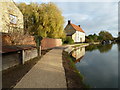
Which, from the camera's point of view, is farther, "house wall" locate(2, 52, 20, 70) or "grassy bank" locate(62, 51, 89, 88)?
"house wall" locate(2, 52, 20, 70)

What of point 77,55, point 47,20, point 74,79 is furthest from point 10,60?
point 47,20

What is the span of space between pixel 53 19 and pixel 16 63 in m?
12.3

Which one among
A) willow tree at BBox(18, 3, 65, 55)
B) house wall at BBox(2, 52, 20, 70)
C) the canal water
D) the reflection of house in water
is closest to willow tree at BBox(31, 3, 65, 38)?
willow tree at BBox(18, 3, 65, 55)

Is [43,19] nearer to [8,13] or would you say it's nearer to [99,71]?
[8,13]

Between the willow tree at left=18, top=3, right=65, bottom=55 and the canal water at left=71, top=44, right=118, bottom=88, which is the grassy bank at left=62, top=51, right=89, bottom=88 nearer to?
the canal water at left=71, top=44, right=118, bottom=88

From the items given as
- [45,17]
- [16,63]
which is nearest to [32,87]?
[16,63]

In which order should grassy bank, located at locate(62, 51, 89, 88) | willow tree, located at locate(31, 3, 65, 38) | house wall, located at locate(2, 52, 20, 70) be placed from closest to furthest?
grassy bank, located at locate(62, 51, 89, 88) < house wall, located at locate(2, 52, 20, 70) < willow tree, located at locate(31, 3, 65, 38)

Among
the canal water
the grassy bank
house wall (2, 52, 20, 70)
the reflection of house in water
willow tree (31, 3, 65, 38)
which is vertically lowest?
the canal water

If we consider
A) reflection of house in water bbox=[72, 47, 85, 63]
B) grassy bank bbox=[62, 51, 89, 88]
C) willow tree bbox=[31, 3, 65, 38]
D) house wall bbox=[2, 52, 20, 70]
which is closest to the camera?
grassy bank bbox=[62, 51, 89, 88]

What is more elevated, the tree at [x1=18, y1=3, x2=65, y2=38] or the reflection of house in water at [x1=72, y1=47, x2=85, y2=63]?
the tree at [x1=18, y1=3, x2=65, y2=38]

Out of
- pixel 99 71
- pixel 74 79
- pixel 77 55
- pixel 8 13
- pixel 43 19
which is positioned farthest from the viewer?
pixel 43 19

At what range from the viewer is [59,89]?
9.89ft

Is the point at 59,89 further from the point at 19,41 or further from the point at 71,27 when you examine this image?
the point at 71,27

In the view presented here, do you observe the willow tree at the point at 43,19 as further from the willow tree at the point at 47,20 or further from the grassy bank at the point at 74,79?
the grassy bank at the point at 74,79
